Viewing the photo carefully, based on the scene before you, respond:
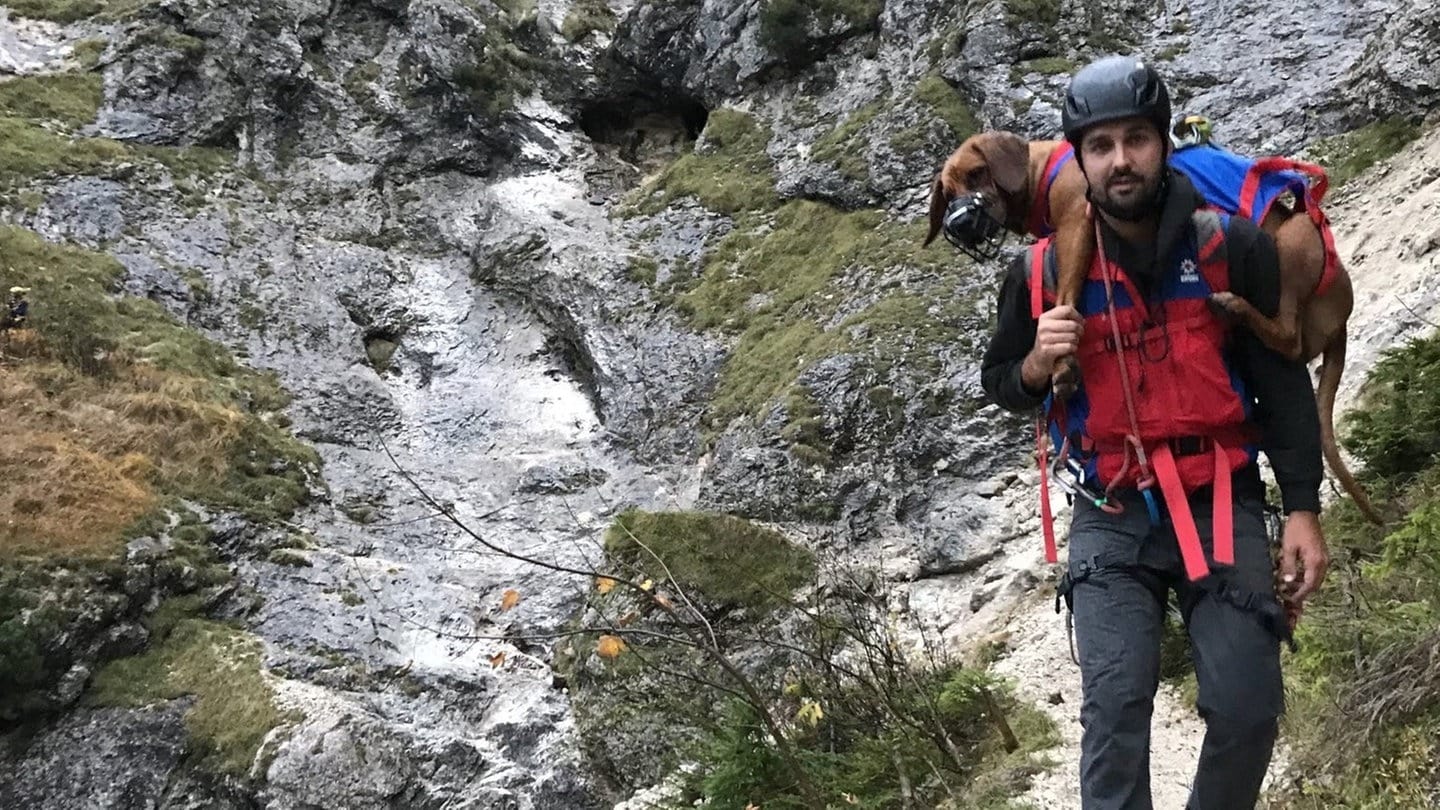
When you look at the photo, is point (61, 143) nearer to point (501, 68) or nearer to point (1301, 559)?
point (501, 68)

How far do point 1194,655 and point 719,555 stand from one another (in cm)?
937

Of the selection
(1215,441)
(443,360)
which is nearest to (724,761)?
(1215,441)

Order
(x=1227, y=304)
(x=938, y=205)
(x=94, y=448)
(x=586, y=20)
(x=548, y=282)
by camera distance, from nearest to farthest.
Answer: (x=1227, y=304) < (x=938, y=205) < (x=94, y=448) < (x=548, y=282) < (x=586, y=20)

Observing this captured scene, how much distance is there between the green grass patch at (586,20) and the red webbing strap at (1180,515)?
85.5ft

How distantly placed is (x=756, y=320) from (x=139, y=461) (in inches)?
417

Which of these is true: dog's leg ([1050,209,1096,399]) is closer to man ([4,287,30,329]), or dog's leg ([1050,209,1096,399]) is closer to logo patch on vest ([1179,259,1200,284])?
logo patch on vest ([1179,259,1200,284])

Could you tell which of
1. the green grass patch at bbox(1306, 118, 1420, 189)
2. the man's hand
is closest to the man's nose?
the man's hand

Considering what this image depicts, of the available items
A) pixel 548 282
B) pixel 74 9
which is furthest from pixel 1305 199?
pixel 74 9

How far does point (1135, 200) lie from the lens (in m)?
2.82

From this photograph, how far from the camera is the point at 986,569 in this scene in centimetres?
1095

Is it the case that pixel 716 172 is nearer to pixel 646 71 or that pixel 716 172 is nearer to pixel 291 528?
pixel 646 71

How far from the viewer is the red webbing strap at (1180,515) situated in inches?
107

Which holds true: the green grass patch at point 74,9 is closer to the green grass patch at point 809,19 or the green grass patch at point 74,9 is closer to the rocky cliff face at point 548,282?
the rocky cliff face at point 548,282

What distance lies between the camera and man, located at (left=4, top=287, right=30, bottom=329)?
16641 millimetres
